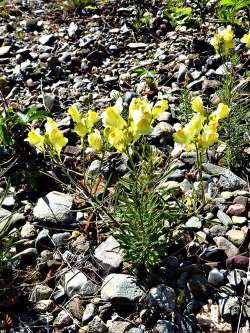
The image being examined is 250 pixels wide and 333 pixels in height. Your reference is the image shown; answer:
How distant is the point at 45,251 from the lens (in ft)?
7.83

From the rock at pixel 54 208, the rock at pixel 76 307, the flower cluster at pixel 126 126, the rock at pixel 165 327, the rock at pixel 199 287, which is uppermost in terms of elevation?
the flower cluster at pixel 126 126

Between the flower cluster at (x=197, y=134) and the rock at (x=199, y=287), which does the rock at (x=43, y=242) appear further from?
the flower cluster at (x=197, y=134)

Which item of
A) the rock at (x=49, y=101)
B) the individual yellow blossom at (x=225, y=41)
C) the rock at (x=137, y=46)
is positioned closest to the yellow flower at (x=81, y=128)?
the individual yellow blossom at (x=225, y=41)

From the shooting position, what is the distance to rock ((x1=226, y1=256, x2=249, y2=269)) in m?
2.09

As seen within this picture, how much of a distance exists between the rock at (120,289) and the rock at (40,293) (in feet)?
0.87

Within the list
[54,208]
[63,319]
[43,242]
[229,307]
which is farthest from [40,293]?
[229,307]

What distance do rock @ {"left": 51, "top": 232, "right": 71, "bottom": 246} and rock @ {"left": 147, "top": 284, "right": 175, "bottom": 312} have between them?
Answer: 24.0 inches

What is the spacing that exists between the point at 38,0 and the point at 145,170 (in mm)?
4055

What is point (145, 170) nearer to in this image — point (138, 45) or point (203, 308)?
point (203, 308)

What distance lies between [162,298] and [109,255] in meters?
0.36

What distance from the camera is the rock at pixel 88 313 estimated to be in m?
2.02

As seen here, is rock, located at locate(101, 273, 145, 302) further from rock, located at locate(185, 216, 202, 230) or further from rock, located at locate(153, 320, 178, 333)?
rock, located at locate(185, 216, 202, 230)

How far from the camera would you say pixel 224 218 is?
7.60ft

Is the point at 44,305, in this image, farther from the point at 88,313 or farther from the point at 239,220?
the point at 239,220
